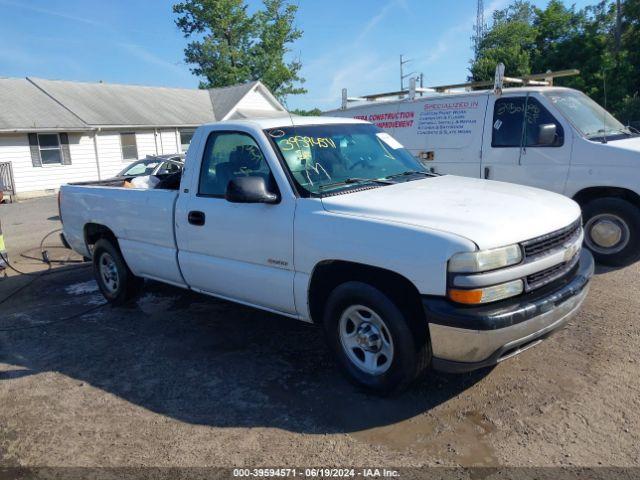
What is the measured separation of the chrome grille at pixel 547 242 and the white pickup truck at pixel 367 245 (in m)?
0.01

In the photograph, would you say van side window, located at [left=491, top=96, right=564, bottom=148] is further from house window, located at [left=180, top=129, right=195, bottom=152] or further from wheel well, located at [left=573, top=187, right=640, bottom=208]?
house window, located at [left=180, top=129, right=195, bottom=152]

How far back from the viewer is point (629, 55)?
27.7 meters

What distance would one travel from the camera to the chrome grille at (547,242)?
335 centimetres

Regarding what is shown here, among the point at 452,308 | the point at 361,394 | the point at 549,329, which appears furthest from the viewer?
the point at 361,394

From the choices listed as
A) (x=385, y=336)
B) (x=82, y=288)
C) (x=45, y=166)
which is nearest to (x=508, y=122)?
(x=385, y=336)

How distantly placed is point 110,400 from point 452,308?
Answer: 2.57 meters

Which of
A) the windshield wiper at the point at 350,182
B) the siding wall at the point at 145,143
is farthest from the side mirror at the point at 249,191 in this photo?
the siding wall at the point at 145,143

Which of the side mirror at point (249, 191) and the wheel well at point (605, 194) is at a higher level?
the side mirror at point (249, 191)

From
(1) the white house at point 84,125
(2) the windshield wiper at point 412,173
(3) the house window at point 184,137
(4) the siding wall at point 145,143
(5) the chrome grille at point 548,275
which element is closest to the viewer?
(5) the chrome grille at point 548,275

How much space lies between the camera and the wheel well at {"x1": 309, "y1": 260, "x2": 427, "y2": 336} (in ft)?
11.5

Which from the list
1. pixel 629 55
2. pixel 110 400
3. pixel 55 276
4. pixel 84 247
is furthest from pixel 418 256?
pixel 629 55

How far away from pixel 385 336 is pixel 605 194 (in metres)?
4.30

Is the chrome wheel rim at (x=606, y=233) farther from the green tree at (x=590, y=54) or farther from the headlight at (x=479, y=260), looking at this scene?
the green tree at (x=590, y=54)

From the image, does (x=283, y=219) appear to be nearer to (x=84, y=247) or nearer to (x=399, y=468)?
(x=399, y=468)
